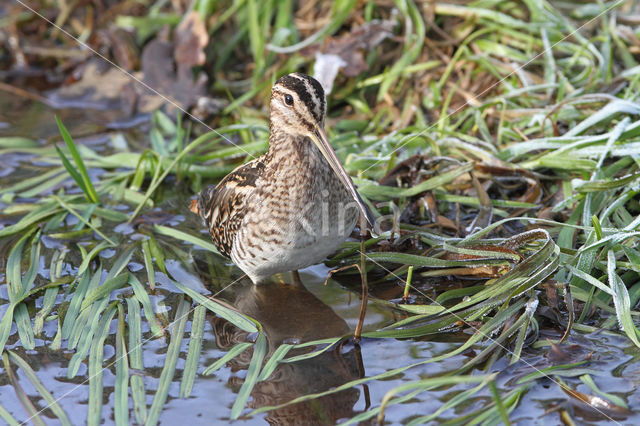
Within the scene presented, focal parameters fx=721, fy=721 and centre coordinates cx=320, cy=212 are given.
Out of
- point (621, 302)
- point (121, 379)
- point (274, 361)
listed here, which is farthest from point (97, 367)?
point (621, 302)

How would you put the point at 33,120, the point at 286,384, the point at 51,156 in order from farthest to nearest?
the point at 33,120, the point at 51,156, the point at 286,384

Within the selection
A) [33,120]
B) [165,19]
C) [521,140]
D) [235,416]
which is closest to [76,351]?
[235,416]

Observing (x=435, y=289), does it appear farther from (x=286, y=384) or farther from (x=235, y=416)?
(x=235, y=416)

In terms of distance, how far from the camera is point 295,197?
3.73 meters

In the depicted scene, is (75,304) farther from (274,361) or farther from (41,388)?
(274,361)

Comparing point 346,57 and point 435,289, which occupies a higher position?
point 346,57

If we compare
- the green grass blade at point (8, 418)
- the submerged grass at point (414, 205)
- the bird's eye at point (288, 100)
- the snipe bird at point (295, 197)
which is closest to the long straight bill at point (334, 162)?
the snipe bird at point (295, 197)

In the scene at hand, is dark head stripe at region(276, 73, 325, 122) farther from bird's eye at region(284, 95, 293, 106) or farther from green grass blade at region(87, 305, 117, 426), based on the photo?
green grass blade at region(87, 305, 117, 426)

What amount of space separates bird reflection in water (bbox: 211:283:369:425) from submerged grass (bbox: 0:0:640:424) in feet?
0.15

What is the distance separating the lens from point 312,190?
3.73 metres

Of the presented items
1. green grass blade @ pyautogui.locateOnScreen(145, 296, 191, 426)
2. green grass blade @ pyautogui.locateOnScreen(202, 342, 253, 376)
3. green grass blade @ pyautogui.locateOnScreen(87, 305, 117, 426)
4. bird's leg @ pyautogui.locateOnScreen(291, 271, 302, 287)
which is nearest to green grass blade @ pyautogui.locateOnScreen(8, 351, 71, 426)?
green grass blade @ pyautogui.locateOnScreen(87, 305, 117, 426)

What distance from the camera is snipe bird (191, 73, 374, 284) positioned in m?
3.68

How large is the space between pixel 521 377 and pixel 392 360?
0.61 metres

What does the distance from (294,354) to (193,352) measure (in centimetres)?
50
